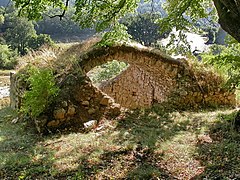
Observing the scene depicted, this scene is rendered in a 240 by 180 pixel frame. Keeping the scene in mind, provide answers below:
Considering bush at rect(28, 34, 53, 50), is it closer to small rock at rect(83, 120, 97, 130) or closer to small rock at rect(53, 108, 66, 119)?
small rock at rect(53, 108, 66, 119)

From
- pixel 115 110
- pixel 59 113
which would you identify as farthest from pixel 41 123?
pixel 115 110

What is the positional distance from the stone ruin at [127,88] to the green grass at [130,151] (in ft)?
1.99

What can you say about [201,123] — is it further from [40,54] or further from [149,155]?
[40,54]

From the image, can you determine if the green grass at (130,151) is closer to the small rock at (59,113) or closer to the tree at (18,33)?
the small rock at (59,113)

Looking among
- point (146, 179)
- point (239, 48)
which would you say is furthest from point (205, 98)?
point (146, 179)

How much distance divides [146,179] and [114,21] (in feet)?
15.5

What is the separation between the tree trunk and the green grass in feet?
7.28

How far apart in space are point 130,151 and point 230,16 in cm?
320

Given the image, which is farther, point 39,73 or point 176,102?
point 176,102

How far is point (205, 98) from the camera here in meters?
11.0

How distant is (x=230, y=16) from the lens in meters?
4.96

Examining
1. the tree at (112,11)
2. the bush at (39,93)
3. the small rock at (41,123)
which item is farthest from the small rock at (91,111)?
the tree at (112,11)

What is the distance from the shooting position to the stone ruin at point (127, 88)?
8.48 meters

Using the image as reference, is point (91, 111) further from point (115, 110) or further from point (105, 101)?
point (115, 110)
